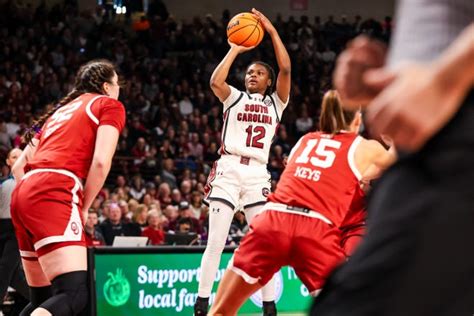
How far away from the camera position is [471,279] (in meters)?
1.86

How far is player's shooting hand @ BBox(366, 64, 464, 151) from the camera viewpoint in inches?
71.8

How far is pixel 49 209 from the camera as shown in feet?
17.4

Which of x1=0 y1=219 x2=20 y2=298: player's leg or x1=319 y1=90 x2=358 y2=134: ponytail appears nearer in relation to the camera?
x1=319 y1=90 x2=358 y2=134: ponytail

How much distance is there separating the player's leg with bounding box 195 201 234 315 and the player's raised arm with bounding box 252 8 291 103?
126 cm

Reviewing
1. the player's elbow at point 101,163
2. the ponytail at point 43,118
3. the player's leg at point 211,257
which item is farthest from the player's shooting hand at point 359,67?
the player's leg at point 211,257

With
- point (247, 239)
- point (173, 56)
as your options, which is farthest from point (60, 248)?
point (173, 56)

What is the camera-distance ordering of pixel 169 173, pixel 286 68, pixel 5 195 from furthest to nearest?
pixel 169 173 < pixel 5 195 < pixel 286 68

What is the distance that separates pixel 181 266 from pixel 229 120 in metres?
1.53

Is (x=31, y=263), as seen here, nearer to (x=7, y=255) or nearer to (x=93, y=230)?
(x=7, y=255)

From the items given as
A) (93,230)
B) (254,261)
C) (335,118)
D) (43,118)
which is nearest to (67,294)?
(254,261)

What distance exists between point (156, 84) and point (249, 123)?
14110 millimetres

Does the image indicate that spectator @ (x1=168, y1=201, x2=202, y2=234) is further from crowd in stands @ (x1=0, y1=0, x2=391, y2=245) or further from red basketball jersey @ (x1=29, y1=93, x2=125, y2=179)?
red basketball jersey @ (x1=29, y1=93, x2=125, y2=179)

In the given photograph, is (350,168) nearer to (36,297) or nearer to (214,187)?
(36,297)

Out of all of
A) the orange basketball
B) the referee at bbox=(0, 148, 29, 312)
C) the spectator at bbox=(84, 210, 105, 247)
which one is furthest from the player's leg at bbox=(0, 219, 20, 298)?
the orange basketball
